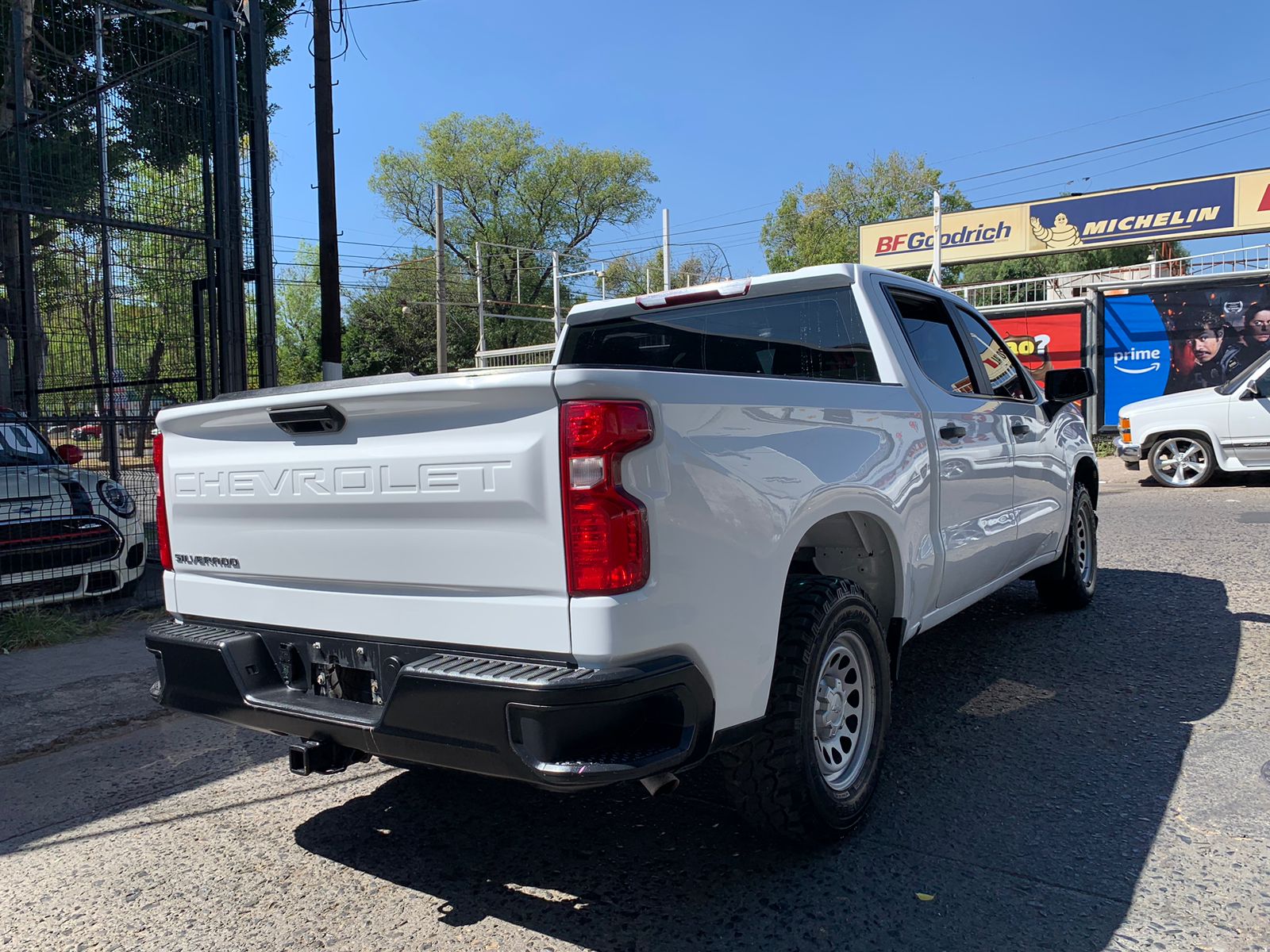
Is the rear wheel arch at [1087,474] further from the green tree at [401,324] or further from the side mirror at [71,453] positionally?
the green tree at [401,324]

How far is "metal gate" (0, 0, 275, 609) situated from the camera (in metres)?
8.03

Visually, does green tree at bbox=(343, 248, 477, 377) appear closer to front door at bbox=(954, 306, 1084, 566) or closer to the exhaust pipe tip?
front door at bbox=(954, 306, 1084, 566)

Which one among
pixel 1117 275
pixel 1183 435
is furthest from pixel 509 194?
pixel 1183 435

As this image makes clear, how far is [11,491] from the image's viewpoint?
21.9ft

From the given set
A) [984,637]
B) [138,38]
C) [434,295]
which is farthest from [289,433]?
[434,295]

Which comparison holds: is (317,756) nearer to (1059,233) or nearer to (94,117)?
(94,117)

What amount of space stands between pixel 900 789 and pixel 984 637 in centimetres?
242

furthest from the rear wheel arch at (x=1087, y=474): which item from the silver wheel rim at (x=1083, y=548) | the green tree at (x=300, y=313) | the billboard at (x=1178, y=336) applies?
the green tree at (x=300, y=313)

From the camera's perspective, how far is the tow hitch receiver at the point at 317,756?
117 inches

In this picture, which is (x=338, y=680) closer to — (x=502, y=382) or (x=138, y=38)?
(x=502, y=382)

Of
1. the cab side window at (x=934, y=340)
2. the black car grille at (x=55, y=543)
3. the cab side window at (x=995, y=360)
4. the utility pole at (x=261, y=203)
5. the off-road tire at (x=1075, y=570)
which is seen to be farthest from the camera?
the utility pole at (x=261, y=203)

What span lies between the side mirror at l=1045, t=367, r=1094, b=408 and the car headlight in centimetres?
644

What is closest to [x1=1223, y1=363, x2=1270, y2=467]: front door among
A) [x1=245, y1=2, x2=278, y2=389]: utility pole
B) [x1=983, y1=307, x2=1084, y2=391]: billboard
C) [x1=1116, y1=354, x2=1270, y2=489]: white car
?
[x1=1116, y1=354, x2=1270, y2=489]: white car

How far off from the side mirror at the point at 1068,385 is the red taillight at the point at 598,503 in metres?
4.00
